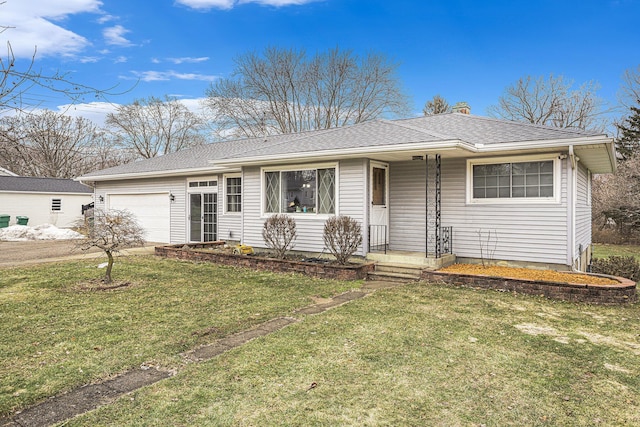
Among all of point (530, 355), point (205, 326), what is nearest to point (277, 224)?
point (205, 326)

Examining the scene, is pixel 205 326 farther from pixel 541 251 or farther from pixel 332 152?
pixel 541 251

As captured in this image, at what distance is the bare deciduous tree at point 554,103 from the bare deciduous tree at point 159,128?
78.8ft

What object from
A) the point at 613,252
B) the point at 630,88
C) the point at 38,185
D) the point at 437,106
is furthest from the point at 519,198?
the point at 38,185

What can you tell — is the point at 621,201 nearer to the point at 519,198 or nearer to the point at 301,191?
the point at 519,198

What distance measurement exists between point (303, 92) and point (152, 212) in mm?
16731

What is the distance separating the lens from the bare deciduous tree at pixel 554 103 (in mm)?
25375

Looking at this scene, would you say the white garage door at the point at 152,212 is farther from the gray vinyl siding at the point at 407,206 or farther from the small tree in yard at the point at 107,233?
the gray vinyl siding at the point at 407,206

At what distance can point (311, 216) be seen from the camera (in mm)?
10117

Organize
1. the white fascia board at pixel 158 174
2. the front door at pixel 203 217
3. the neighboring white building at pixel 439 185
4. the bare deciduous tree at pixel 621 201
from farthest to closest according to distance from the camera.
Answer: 1. the bare deciduous tree at pixel 621 201
2. the front door at pixel 203 217
3. the white fascia board at pixel 158 174
4. the neighboring white building at pixel 439 185

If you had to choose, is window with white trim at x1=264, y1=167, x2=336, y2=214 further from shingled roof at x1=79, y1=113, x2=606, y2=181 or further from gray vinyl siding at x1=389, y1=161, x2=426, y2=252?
gray vinyl siding at x1=389, y1=161, x2=426, y2=252

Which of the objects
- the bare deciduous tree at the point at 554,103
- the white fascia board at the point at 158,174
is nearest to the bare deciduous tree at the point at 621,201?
the bare deciduous tree at the point at 554,103

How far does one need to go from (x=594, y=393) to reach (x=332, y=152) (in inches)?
273

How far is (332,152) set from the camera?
367 inches

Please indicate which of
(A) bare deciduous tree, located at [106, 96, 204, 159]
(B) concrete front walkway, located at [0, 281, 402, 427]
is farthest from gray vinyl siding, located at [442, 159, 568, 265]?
(A) bare deciduous tree, located at [106, 96, 204, 159]
